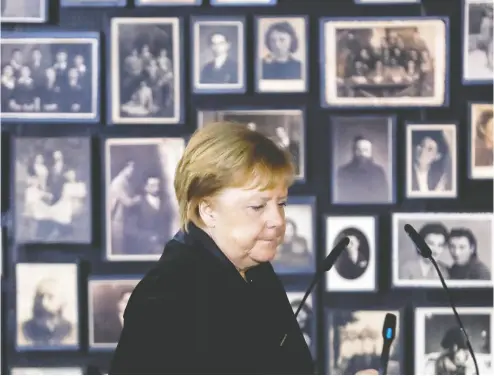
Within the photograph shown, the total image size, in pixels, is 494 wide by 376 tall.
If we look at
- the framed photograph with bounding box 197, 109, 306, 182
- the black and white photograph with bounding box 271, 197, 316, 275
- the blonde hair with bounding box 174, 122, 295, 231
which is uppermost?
the framed photograph with bounding box 197, 109, 306, 182

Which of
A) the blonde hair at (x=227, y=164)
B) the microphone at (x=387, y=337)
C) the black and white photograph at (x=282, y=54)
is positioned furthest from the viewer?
the black and white photograph at (x=282, y=54)

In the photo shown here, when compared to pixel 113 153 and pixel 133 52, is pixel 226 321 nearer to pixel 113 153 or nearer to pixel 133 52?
pixel 113 153

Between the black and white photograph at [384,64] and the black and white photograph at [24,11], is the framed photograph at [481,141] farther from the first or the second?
the black and white photograph at [24,11]

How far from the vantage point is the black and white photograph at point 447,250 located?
6.09 ft

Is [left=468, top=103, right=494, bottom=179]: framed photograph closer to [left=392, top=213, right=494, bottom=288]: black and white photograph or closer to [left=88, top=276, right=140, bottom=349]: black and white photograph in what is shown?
[left=392, top=213, right=494, bottom=288]: black and white photograph

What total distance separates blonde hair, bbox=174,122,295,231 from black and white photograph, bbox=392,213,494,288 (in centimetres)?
71

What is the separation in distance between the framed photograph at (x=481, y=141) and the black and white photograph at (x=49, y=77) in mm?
1025

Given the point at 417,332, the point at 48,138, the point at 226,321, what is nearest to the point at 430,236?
the point at 417,332

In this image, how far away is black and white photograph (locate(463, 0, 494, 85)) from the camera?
A: 6.07 feet

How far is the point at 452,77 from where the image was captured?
→ 185 cm

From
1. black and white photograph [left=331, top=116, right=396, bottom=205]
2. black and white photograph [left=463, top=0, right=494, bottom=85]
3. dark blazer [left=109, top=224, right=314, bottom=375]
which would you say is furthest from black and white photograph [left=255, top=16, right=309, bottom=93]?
dark blazer [left=109, top=224, right=314, bottom=375]

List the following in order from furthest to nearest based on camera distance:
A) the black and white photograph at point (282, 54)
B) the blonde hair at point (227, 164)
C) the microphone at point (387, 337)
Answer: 1. the black and white photograph at point (282, 54)
2. the blonde hair at point (227, 164)
3. the microphone at point (387, 337)

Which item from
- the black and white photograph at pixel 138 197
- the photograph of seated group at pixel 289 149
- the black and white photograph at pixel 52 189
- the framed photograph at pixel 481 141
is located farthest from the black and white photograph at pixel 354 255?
the black and white photograph at pixel 52 189

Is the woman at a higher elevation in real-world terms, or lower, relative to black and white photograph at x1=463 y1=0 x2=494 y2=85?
lower
